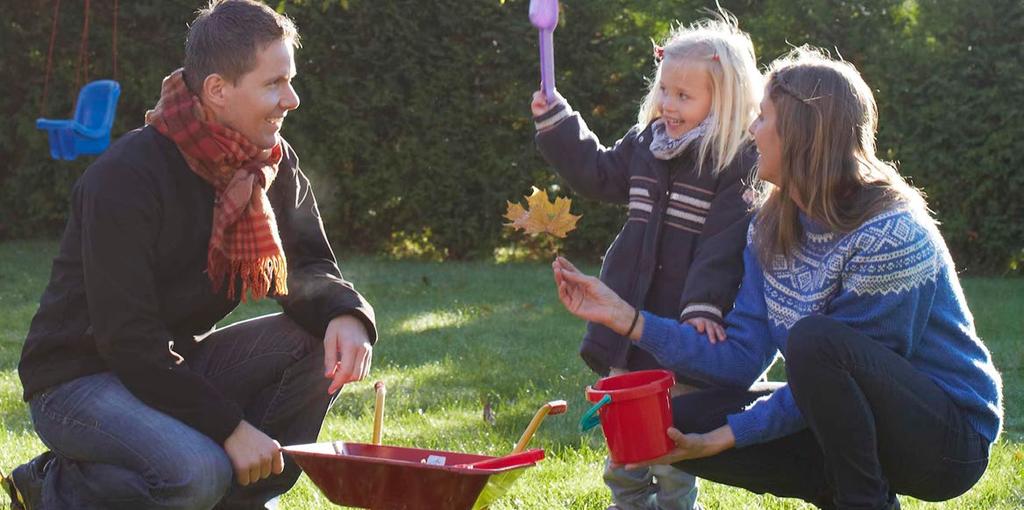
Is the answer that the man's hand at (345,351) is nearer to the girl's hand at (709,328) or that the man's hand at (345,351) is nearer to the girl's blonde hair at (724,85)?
the girl's hand at (709,328)

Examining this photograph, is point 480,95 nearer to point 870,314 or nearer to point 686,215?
point 686,215

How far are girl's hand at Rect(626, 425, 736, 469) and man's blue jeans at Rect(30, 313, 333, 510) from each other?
0.87m

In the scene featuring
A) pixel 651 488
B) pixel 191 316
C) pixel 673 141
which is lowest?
pixel 651 488

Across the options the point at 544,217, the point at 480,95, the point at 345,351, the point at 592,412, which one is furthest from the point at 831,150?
the point at 480,95

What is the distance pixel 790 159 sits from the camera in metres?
2.71

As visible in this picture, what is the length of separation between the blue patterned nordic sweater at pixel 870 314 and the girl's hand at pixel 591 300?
0.25ft

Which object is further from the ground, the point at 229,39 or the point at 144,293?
the point at 229,39

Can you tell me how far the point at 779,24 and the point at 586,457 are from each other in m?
5.43

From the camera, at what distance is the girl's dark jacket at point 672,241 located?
310 centimetres

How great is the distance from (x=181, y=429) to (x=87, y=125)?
518cm

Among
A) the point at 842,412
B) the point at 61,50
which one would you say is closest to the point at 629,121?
the point at 61,50

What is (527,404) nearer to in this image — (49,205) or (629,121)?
(629,121)

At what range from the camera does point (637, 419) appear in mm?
2512

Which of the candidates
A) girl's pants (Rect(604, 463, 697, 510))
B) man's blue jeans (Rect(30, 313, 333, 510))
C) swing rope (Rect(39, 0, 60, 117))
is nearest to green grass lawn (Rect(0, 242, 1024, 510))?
girl's pants (Rect(604, 463, 697, 510))
